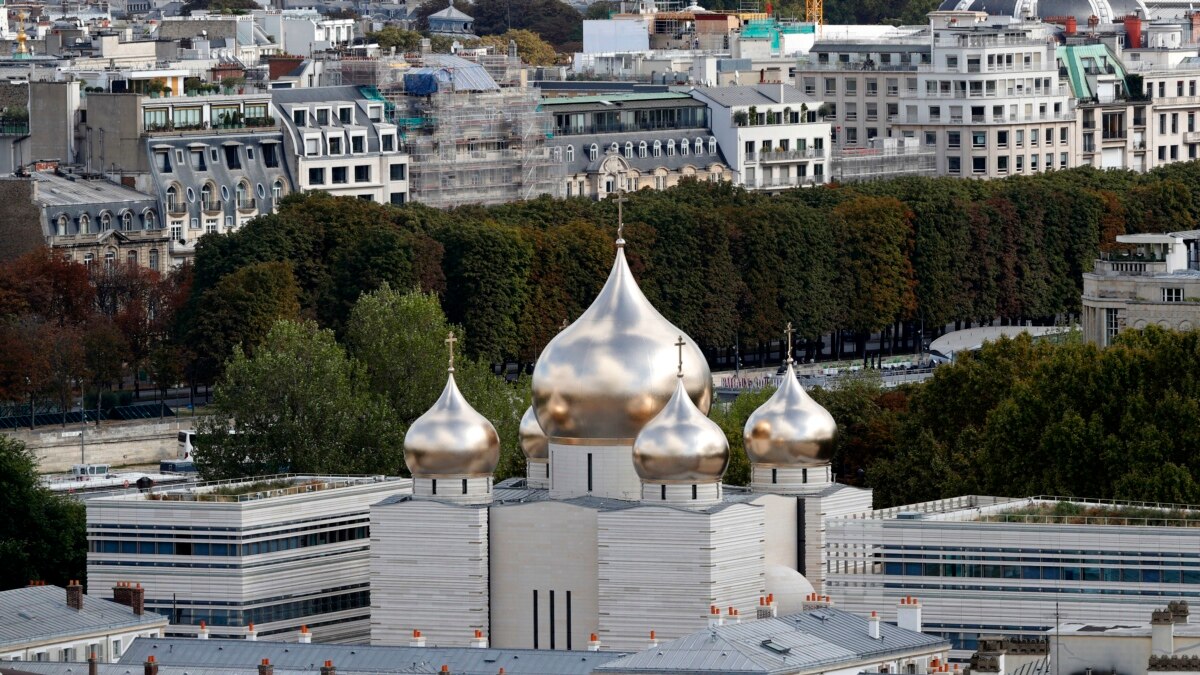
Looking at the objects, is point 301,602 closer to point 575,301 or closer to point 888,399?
point 888,399

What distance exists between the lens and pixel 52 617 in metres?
106

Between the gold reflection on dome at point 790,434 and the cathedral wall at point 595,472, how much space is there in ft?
13.3

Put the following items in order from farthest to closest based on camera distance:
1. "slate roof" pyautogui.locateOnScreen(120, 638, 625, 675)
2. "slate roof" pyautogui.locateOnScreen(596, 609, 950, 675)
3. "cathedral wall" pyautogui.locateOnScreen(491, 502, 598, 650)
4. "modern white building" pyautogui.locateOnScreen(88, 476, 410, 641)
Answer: "modern white building" pyautogui.locateOnScreen(88, 476, 410, 641) < "cathedral wall" pyautogui.locateOnScreen(491, 502, 598, 650) < "slate roof" pyautogui.locateOnScreen(120, 638, 625, 675) < "slate roof" pyautogui.locateOnScreen(596, 609, 950, 675)

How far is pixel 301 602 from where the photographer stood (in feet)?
380

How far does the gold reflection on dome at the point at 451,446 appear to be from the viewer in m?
110

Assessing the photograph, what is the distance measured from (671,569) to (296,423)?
30378 mm

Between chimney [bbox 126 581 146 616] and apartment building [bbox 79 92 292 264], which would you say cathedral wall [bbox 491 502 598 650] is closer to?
chimney [bbox 126 581 146 616]

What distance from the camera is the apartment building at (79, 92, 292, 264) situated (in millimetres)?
194250

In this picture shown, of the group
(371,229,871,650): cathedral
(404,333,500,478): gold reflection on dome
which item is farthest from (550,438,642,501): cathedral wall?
(404,333,500,478): gold reflection on dome

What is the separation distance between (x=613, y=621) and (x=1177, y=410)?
2197 centimetres

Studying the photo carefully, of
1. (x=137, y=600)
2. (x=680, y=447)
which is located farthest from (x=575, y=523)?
(x=137, y=600)

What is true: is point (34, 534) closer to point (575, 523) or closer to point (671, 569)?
point (575, 523)

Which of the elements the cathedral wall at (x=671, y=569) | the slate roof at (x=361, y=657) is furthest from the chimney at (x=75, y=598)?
the cathedral wall at (x=671, y=569)

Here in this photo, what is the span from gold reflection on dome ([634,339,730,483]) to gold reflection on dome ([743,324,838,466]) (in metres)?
5.35
